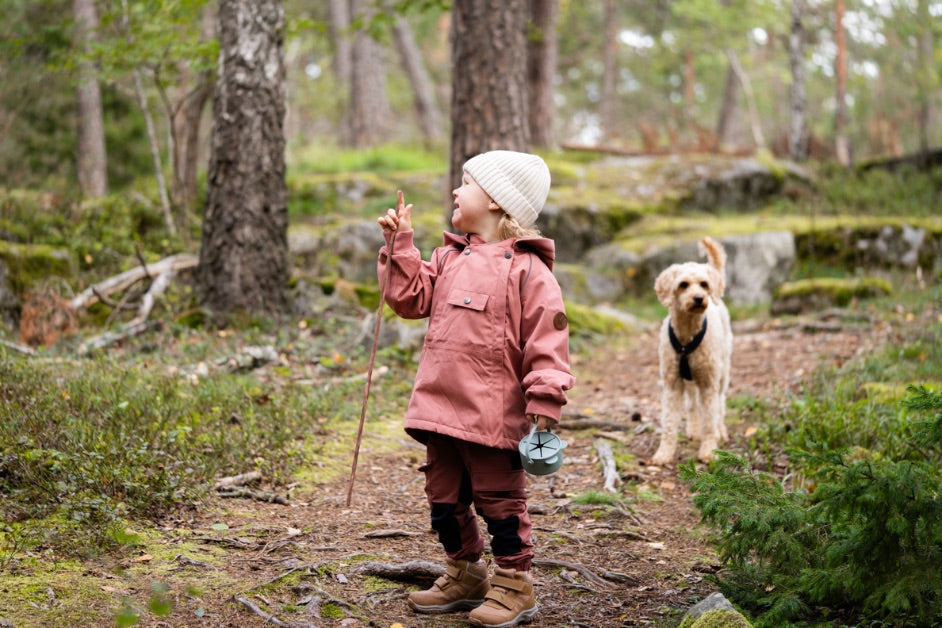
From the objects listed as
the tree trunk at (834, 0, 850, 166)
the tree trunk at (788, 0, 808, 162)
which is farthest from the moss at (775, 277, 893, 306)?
the tree trunk at (788, 0, 808, 162)

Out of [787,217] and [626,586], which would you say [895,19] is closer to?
[787,217]

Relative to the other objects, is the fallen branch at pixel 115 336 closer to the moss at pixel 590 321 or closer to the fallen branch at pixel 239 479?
the fallen branch at pixel 239 479

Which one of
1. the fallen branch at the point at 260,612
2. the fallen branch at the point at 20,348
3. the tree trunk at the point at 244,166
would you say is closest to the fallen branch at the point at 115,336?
the fallen branch at the point at 20,348

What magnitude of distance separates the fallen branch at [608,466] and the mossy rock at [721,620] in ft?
7.61

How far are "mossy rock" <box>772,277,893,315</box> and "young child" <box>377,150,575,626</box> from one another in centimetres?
791

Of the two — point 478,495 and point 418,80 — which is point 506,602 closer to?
point 478,495

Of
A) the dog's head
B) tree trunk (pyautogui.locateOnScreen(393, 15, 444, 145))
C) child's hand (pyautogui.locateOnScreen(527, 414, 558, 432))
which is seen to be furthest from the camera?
tree trunk (pyautogui.locateOnScreen(393, 15, 444, 145))

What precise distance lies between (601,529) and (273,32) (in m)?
6.35

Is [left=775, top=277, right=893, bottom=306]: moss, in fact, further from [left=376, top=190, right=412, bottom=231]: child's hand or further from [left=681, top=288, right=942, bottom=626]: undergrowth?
[left=376, top=190, right=412, bottom=231]: child's hand

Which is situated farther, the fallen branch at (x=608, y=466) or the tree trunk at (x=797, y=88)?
the tree trunk at (x=797, y=88)

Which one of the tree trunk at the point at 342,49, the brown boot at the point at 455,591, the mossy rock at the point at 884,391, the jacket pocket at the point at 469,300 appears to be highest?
the tree trunk at the point at 342,49

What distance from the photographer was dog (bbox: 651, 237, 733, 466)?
5969 millimetres

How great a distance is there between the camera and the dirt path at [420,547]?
11.4 ft

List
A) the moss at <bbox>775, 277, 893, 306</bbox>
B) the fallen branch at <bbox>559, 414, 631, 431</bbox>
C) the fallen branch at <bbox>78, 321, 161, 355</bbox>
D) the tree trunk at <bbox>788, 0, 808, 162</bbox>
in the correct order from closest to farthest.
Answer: the fallen branch at <bbox>559, 414, 631, 431</bbox> < the fallen branch at <bbox>78, 321, 161, 355</bbox> < the moss at <bbox>775, 277, 893, 306</bbox> < the tree trunk at <bbox>788, 0, 808, 162</bbox>
